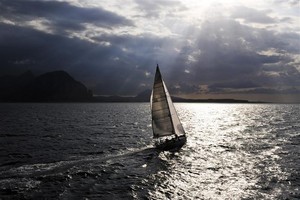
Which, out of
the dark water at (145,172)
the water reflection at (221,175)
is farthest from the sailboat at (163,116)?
the water reflection at (221,175)

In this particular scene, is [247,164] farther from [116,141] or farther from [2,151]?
[2,151]

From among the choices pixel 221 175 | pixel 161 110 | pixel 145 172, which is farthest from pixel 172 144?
pixel 221 175

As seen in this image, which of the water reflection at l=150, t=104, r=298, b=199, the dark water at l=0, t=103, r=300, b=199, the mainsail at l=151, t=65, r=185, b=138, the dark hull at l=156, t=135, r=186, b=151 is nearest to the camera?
the dark water at l=0, t=103, r=300, b=199

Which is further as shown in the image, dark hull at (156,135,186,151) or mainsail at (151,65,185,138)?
mainsail at (151,65,185,138)

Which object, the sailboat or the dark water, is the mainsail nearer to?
the sailboat

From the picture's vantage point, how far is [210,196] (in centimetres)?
2694

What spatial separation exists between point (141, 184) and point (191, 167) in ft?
32.1

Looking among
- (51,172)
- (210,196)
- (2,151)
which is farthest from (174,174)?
(2,151)

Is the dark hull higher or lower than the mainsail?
lower

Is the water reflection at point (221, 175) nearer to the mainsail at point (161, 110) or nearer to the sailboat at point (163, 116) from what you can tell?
the sailboat at point (163, 116)

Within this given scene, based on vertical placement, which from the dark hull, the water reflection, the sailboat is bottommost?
the water reflection

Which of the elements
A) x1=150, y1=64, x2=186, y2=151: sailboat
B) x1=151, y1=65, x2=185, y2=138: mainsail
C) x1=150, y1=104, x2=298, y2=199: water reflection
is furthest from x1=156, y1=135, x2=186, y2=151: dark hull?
x1=151, y1=65, x2=185, y2=138: mainsail

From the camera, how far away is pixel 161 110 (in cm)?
5012

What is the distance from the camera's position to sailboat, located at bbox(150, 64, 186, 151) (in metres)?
49.3
